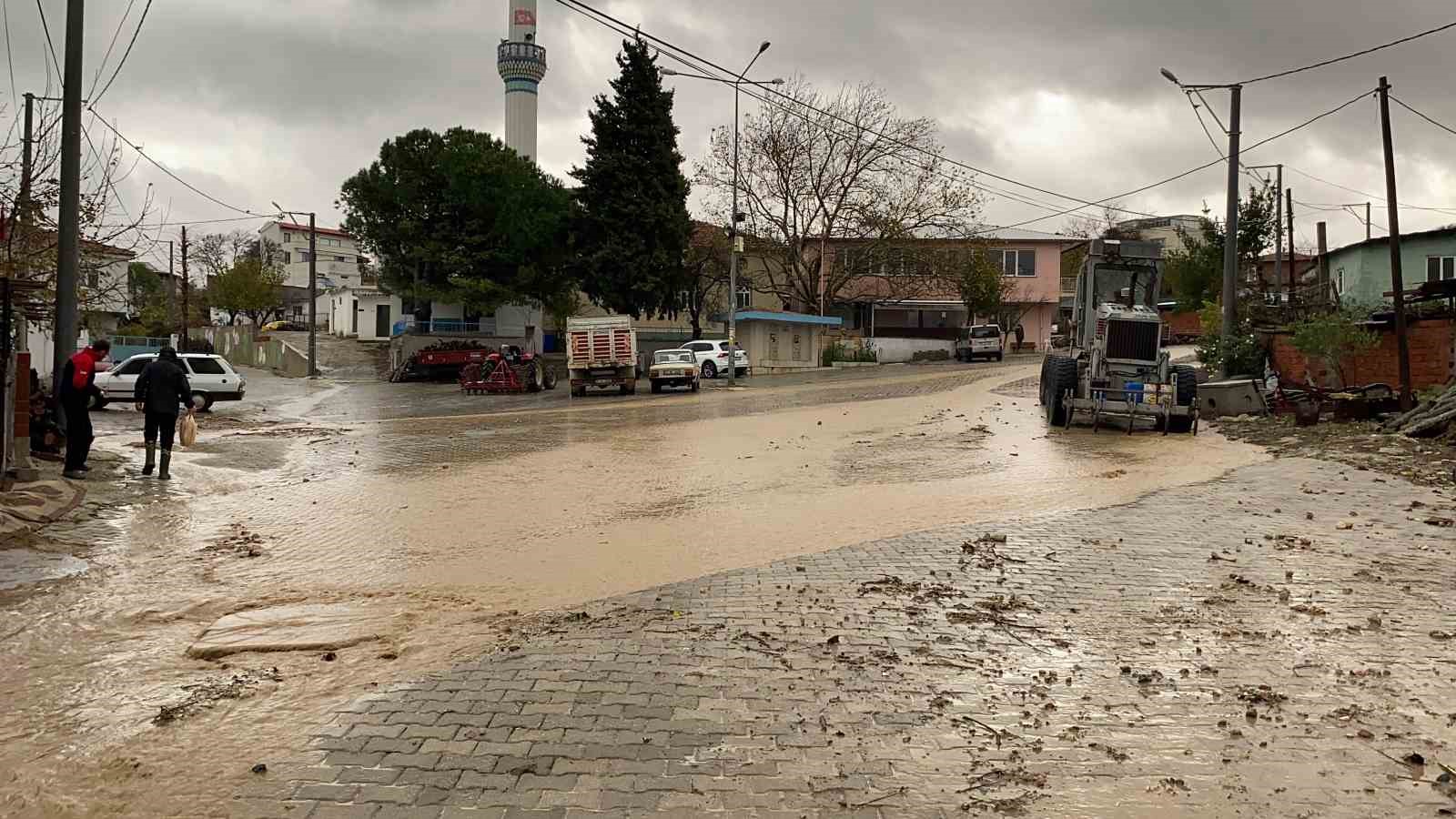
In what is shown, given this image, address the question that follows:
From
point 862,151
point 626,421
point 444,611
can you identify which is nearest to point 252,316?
point 862,151

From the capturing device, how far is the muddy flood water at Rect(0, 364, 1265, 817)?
16.0ft

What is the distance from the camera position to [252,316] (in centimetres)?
7719

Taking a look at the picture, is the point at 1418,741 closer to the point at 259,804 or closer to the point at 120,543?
the point at 259,804

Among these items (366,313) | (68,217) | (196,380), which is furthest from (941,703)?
(366,313)

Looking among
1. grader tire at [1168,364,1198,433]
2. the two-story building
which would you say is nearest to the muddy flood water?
grader tire at [1168,364,1198,433]

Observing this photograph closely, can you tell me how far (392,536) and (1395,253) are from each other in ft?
64.5

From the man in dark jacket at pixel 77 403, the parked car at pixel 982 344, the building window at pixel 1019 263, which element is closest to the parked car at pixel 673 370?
the parked car at pixel 982 344

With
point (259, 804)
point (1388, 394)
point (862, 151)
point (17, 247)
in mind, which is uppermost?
point (862, 151)

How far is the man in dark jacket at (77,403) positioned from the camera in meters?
12.6

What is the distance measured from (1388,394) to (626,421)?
50.6 feet

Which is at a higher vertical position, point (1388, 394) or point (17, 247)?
point (17, 247)

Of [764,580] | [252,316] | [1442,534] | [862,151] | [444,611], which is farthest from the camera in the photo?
[252,316]

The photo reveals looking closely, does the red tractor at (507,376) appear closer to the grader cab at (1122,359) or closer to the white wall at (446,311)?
the white wall at (446,311)

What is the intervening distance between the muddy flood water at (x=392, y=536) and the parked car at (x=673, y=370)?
1044 cm
